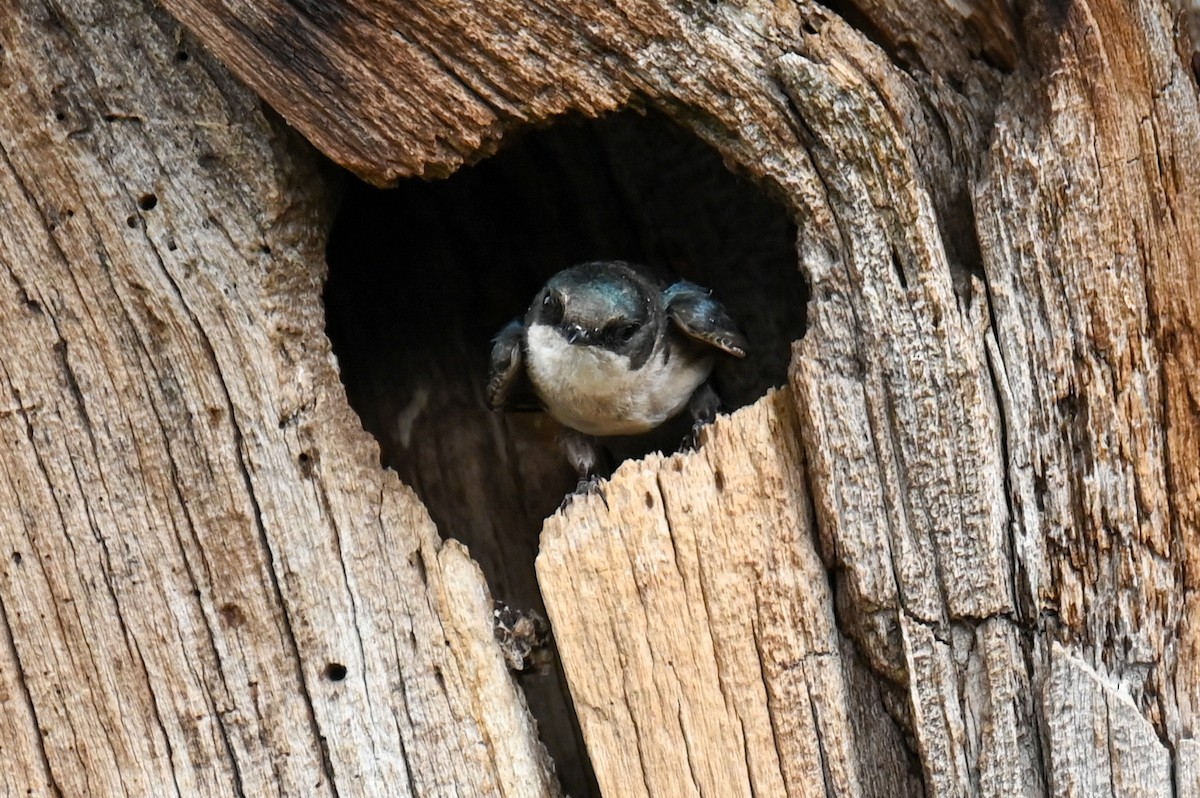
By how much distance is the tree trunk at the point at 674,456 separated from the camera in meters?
3.18

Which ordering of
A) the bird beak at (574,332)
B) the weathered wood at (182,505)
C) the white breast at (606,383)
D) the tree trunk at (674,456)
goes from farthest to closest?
the white breast at (606,383) → the bird beak at (574,332) → the weathered wood at (182,505) → the tree trunk at (674,456)

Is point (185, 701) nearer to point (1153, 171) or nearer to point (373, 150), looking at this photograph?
point (373, 150)

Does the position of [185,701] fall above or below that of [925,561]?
below

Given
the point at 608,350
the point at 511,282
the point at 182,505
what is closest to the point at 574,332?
the point at 608,350

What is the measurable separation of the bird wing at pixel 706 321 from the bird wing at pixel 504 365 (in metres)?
0.56

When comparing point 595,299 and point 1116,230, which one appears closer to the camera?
point 1116,230

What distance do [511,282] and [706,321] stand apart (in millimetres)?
970

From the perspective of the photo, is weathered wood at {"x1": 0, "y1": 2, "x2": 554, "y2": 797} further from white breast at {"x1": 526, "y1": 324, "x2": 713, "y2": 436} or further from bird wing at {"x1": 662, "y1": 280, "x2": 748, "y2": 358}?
bird wing at {"x1": 662, "y1": 280, "x2": 748, "y2": 358}

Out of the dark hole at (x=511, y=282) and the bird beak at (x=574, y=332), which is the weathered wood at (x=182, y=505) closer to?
the dark hole at (x=511, y=282)

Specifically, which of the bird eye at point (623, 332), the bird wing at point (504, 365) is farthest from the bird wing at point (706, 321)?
the bird wing at point (504, 365)

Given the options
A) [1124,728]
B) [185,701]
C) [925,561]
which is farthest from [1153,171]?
[185,701]

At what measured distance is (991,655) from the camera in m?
3.15

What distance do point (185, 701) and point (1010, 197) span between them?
8.49ft

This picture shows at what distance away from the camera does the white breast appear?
4.31 meters
